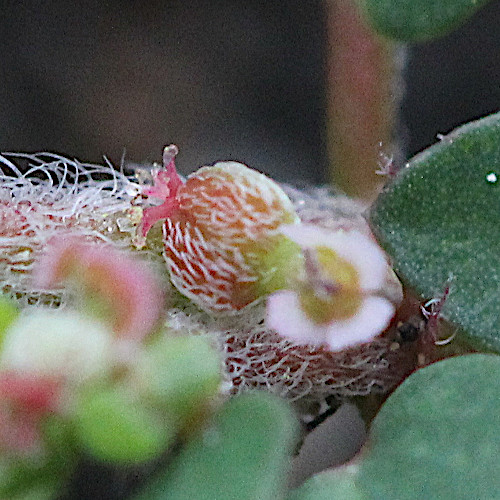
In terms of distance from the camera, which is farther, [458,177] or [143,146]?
[143,146]

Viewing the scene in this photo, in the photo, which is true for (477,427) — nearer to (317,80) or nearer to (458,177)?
(458,177)

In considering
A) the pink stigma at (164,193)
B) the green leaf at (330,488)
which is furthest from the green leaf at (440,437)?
the pink stigma at (164,193)

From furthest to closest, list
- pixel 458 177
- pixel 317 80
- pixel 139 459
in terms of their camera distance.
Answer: pixel 317 80, pixel 458 177, pixel 139 459

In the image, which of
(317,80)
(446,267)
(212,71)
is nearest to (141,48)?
(212,71)

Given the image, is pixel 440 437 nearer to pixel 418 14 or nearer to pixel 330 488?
pixel 330 488

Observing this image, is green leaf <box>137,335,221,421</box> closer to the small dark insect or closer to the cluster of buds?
the cluster of buds

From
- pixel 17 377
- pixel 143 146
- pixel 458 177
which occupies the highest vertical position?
pixel 458 177

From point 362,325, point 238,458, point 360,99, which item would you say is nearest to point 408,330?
point 362,325

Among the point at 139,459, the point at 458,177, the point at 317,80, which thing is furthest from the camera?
the point at 317,80
